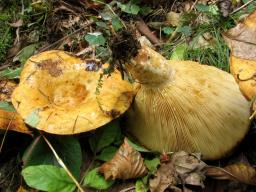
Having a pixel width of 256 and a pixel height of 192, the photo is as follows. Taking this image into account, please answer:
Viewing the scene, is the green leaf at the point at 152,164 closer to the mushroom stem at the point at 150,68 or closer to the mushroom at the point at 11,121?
the mushroom stem at the point at 150,68

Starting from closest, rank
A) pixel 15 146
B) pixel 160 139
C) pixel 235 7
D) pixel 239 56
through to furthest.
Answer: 1. pixel 239 56
2. pixel 160 139
3. pixel 15 146
4. pixel 235 7

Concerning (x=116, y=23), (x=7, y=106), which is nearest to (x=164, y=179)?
(x=7, y=106)

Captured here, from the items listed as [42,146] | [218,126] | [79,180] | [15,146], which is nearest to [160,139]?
[218,126]

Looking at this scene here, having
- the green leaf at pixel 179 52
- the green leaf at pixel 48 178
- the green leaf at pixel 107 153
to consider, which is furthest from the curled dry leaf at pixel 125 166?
the green leaf at pixel 179 52

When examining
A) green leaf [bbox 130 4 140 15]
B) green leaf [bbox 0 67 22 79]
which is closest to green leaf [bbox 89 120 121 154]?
green leaf [bbox 0 67 22 79]

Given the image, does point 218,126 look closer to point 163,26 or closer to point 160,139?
point 160,139

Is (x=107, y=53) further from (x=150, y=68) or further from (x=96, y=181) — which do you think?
(x=96, y=181)
